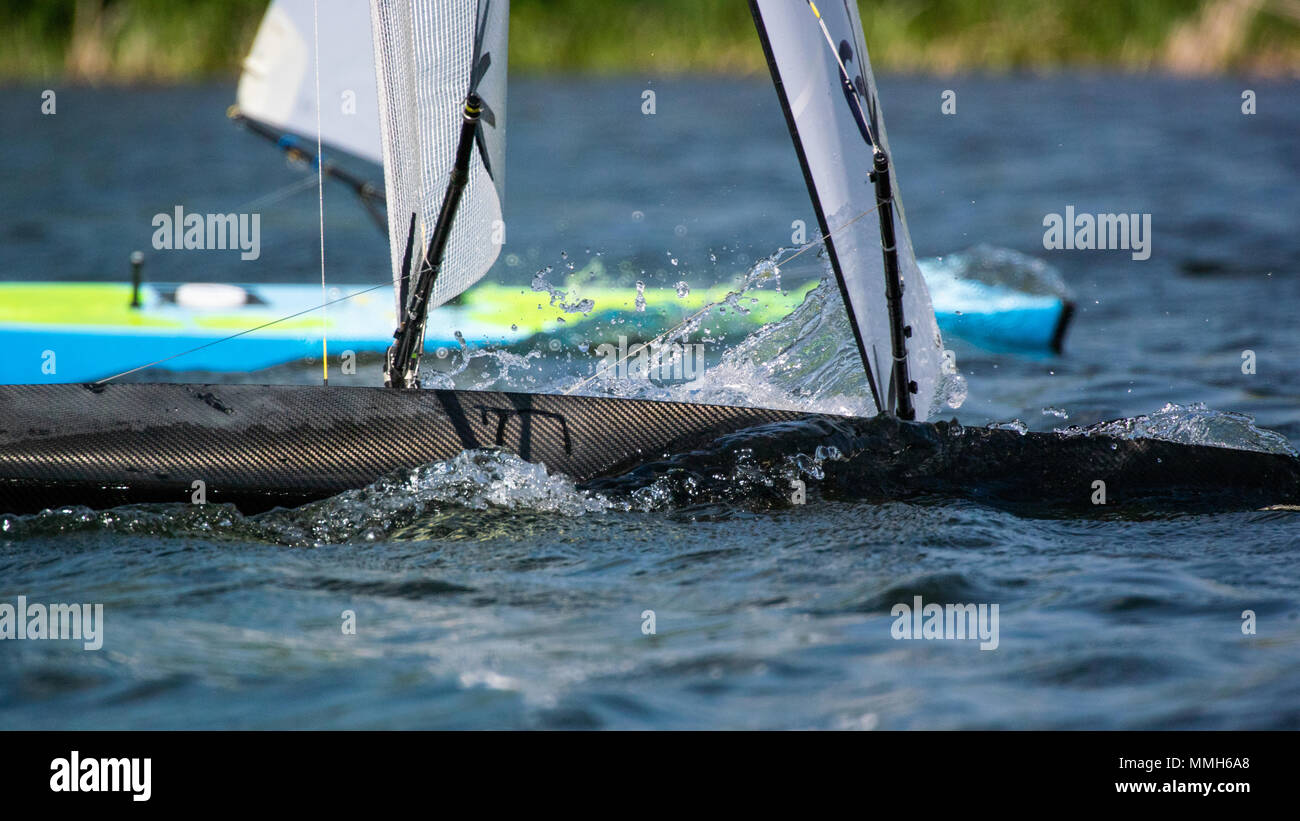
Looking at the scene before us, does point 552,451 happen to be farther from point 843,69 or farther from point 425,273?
point 843,69

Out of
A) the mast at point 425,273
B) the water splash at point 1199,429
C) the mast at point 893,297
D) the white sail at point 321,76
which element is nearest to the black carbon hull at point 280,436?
the mast at point 425,273

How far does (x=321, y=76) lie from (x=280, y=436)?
2.96 metres

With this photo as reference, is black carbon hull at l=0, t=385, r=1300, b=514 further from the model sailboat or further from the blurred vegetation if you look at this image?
the blurred vegetation

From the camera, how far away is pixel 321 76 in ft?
19.2

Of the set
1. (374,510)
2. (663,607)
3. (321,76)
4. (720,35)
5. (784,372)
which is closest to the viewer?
(663,607)

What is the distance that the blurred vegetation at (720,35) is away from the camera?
19.9 meters

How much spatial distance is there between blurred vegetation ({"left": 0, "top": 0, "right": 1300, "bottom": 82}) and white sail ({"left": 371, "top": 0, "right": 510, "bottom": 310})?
56.6 ft

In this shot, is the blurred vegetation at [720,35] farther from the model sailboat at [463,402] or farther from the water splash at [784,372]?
the model sailboat at [463,402]

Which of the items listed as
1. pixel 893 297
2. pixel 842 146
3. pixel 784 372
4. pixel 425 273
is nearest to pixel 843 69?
pixel 842 146

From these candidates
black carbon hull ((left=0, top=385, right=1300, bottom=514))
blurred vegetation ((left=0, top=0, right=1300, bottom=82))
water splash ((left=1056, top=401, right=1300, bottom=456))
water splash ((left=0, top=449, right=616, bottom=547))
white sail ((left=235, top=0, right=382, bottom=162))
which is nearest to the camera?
water splash ((left=0, top=449, right=616, bottom=547))

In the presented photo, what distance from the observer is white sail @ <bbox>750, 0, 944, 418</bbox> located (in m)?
3.23

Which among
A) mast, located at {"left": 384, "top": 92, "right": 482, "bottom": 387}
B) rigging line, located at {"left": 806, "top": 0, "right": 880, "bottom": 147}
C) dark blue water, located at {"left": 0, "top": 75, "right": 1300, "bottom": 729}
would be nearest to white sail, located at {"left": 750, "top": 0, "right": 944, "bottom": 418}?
rigging line, located at {"left": 806, "top": 0, "right": 880, "bottom": 147}
